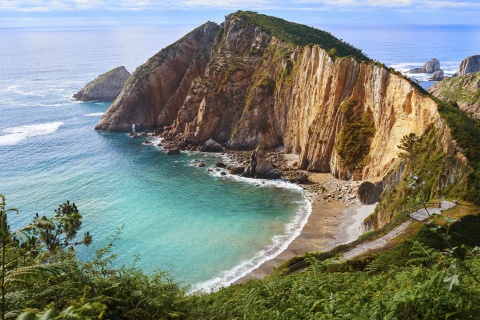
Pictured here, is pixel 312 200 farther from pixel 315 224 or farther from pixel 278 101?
pixel 278 101

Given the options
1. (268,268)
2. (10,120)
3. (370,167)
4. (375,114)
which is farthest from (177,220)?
(10,120)

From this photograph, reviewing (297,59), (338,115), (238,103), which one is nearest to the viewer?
(338,115)

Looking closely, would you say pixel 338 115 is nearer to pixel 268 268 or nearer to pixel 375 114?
pixel 375 114

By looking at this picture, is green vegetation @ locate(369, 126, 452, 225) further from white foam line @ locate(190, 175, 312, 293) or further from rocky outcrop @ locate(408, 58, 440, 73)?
rocky outcrop @ locate(408, 58, 440, 73)

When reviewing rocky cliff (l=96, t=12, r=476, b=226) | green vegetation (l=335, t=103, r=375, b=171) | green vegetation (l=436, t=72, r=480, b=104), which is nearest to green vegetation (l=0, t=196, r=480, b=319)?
rocky cliff (l=96, t=12, r=476, b=226)

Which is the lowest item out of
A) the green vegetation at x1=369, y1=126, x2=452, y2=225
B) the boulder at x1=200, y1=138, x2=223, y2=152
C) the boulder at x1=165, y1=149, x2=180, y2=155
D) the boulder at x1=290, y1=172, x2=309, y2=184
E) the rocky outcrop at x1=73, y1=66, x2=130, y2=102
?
the boulder at x1=290, y1=172, x2=309, y2=184

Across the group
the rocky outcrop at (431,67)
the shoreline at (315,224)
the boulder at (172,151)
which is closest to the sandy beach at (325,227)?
the shoreline at (315,224)
